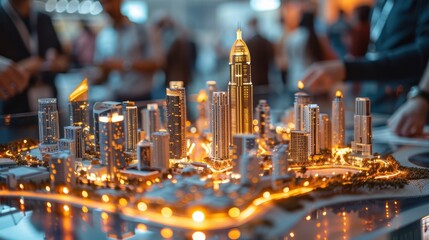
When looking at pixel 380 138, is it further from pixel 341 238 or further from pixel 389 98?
pixel 341 238

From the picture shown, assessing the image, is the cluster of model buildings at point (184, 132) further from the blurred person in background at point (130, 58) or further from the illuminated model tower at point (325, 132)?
the blurred person in background at point (130, 58)

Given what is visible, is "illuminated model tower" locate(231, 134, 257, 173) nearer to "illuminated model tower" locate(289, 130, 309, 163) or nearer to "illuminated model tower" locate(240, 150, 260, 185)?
"illuminated model tower" locate(240, 150, 260, 185)

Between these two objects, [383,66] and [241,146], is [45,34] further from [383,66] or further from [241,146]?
[241,146]

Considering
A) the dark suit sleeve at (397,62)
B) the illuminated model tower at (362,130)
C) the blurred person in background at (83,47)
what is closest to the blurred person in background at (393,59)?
the dark suit sleeve at (397,62)

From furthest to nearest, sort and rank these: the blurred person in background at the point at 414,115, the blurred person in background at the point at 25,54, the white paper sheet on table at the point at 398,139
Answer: the blurred person in background at the point at 25,54 → the blurred person in background at the point at 414,115 → the white paper sheet on table at the point at 398,139

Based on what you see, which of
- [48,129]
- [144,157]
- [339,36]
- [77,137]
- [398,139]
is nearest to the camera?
[144,157]

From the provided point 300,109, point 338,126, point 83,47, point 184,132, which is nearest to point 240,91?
point 184,132
